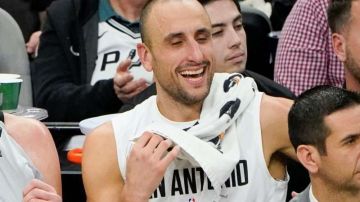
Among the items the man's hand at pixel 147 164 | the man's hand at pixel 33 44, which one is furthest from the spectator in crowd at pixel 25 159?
the man's hand at pixel 33 44

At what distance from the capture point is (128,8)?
374cm

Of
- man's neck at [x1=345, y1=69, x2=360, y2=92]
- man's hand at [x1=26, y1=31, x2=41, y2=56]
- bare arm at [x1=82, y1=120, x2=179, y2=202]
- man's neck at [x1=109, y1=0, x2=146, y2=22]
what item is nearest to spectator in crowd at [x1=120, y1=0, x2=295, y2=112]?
man's neck at [x1=345, y1=69, x2=360, y2=92]

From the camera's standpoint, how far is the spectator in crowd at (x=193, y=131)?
8.54 feet

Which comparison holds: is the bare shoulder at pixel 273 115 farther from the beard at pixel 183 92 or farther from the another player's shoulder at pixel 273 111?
the beard at pixel 183 92

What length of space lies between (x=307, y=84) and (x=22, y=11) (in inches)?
72.8

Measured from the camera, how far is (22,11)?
190 inches

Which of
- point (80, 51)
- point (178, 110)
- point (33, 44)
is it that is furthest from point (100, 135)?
point (33, 44)

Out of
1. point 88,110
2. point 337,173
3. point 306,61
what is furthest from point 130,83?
point 337,173

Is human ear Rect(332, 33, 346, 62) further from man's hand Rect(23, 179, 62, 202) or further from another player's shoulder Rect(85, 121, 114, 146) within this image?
man's hand Rect(23, 179, 62, 202)

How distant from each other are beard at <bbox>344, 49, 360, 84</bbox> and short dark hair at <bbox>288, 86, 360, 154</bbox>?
1.77 ft

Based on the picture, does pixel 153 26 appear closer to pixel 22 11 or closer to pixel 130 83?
pixel 130 83

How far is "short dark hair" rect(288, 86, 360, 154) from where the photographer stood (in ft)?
8.09

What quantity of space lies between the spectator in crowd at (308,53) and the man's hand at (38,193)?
4.68ft

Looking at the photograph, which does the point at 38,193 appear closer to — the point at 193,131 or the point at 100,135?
the point at 100,135
